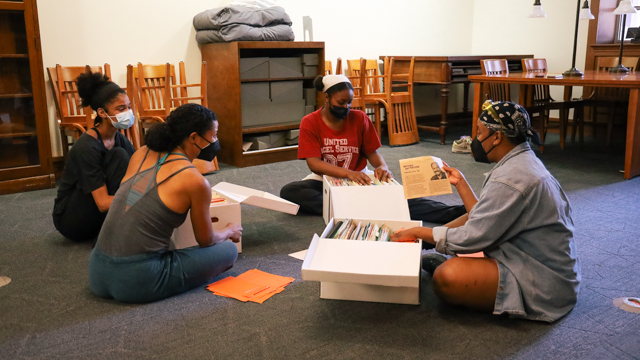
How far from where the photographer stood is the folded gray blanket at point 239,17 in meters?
4.70

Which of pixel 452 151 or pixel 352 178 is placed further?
pixel 452 151

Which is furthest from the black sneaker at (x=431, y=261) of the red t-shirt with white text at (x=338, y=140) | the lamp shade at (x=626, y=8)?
the lamp shade at (x=626, y=8)

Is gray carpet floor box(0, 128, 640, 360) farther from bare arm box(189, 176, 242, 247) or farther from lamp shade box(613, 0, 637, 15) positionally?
lamp shade box(613, 0, 637, 15)

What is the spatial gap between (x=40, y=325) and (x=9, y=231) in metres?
1.38

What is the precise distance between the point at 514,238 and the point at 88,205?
2105 mm

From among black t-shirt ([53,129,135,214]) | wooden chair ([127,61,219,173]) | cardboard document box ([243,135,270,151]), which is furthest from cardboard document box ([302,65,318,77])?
black t-shirt ([53,129,135,214])

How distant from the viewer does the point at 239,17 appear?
4.70 m

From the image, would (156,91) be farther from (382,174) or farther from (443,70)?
(443,70)

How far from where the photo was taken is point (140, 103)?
15.1 ft

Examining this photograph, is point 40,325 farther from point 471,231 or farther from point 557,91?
point 557,91

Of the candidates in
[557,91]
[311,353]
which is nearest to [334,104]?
[311,353]

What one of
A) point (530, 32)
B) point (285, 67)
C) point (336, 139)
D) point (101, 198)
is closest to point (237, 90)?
point (285, 67)

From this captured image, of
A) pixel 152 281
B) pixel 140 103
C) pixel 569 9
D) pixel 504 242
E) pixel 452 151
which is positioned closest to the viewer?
pixel 504 242

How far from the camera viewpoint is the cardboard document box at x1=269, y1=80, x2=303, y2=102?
16.7ft
